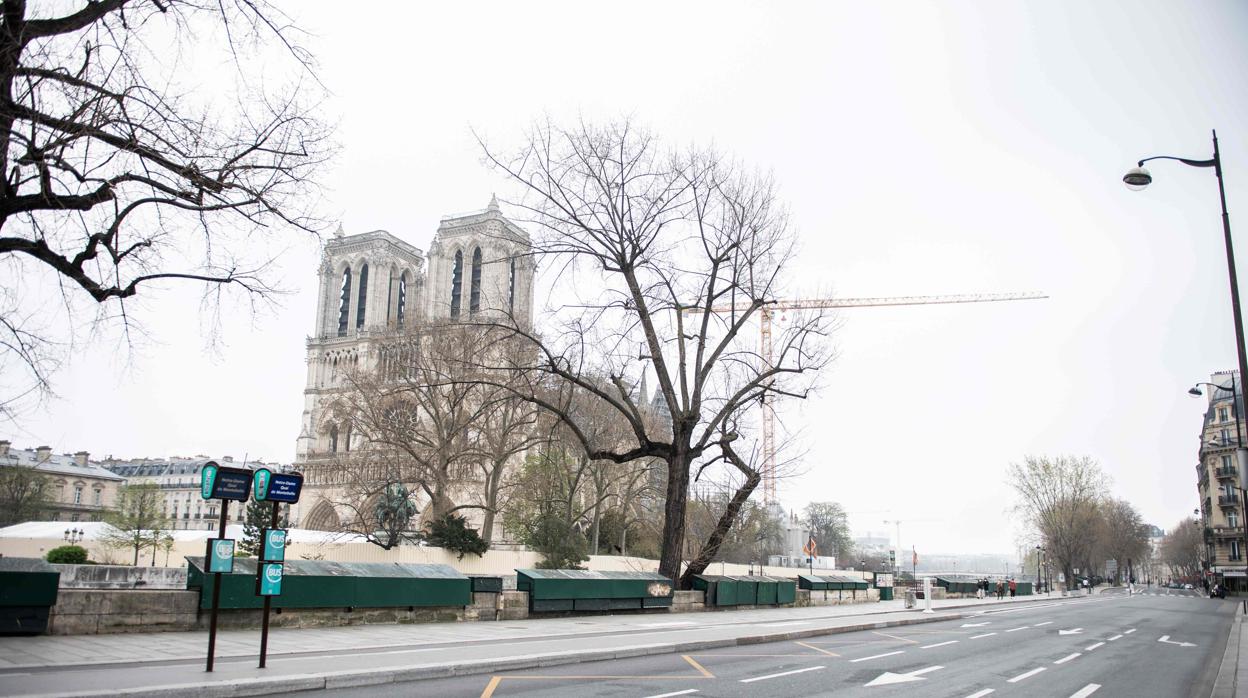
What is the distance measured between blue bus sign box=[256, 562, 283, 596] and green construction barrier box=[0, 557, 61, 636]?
13.5ft

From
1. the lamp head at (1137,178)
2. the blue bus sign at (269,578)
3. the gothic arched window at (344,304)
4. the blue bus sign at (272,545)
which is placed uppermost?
the gothic arched window at (344,304)

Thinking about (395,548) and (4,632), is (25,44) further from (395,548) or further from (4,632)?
(395,548)

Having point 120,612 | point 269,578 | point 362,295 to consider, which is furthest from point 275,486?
point 362,295

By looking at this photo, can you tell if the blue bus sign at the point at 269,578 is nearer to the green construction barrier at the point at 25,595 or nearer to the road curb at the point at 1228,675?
the green construction barrier at the point at 25,595

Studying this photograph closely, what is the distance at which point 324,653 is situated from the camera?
1264 centimetres

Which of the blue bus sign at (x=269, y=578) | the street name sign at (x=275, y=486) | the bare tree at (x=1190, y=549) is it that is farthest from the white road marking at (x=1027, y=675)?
the bare tree at (x=1190, y=549)

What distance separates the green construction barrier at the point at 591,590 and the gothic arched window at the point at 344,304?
298 feet

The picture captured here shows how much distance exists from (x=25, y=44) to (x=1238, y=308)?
18.6 metres

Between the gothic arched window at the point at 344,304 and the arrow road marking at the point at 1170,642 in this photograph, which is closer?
the arrow road marking at the point at 1170,642

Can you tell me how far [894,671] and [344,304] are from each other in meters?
105

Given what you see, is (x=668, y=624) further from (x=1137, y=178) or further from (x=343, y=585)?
(x=1137, y=178)

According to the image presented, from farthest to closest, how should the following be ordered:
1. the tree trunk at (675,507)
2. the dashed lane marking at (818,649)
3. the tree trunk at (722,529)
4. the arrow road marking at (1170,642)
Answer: the tree trunk at (722,529)
the tree trunk at (675,507)
the arrow road marking at (1170,642)
the dashed lane marking at (818,649)

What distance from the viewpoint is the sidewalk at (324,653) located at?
31.0ft

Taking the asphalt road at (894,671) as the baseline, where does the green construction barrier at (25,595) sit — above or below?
above
